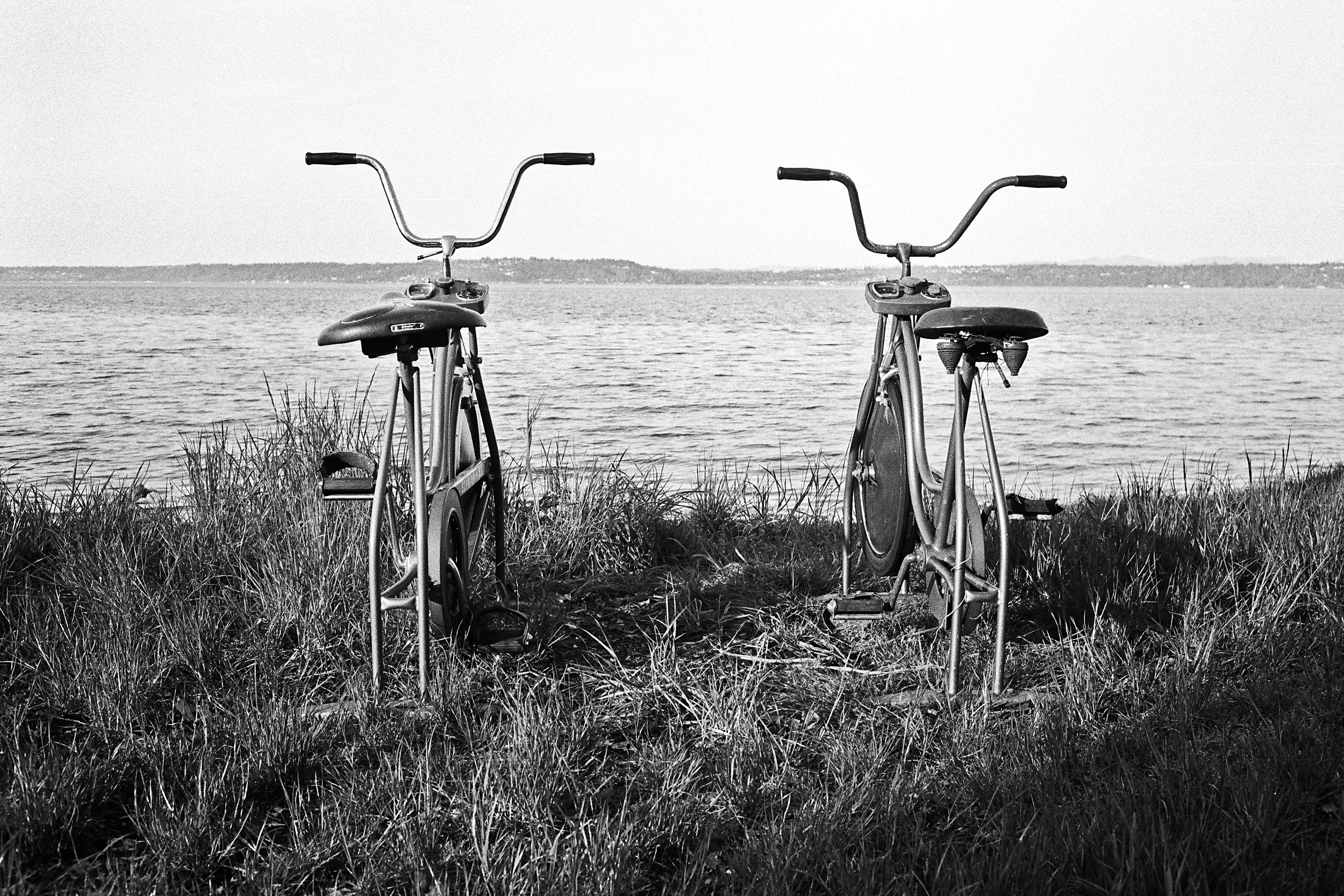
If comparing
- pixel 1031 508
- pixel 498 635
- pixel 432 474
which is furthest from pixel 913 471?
pixel 432 474

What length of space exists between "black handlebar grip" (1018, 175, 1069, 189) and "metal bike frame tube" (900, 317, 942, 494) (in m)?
0.77

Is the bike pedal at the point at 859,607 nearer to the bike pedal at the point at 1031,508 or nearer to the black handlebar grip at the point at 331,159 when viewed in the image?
the bike pedal at the point at 1031,508

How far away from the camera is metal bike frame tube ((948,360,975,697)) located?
124 inches

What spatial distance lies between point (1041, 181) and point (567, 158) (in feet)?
5.79

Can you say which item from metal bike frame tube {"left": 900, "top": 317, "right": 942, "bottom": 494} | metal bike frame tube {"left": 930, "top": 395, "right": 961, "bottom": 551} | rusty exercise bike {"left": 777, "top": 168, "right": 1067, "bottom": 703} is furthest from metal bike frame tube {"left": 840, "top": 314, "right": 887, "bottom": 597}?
metal bike frame tube {"left": 930, "top": 395, "right": 961, "bottom": 551}

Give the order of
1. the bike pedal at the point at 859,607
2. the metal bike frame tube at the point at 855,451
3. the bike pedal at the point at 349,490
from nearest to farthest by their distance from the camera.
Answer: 1. the bike pedal at the point at 349,490
2. the bike pedal at the point at 859,607
3. the metal bike frame tube at the point at 855,451

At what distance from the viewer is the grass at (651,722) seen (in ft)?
7.50

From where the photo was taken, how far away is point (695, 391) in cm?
1911

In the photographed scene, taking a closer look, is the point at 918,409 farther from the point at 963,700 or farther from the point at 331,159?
the point at 331,159

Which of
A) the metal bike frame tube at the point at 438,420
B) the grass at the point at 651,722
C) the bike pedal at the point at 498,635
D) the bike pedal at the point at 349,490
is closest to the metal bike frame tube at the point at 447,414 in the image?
the metal bike frame tube at the point at 438,420

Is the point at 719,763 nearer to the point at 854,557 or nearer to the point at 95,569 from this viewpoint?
the point at 854,557

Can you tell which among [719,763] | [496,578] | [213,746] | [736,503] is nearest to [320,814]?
[213,746]

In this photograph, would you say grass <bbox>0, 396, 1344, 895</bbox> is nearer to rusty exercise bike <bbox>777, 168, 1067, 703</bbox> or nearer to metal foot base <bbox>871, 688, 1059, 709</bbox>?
metal foot base <bbox>871, 688, 1059, 709</bbox>

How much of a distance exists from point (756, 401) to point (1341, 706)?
14.9m
